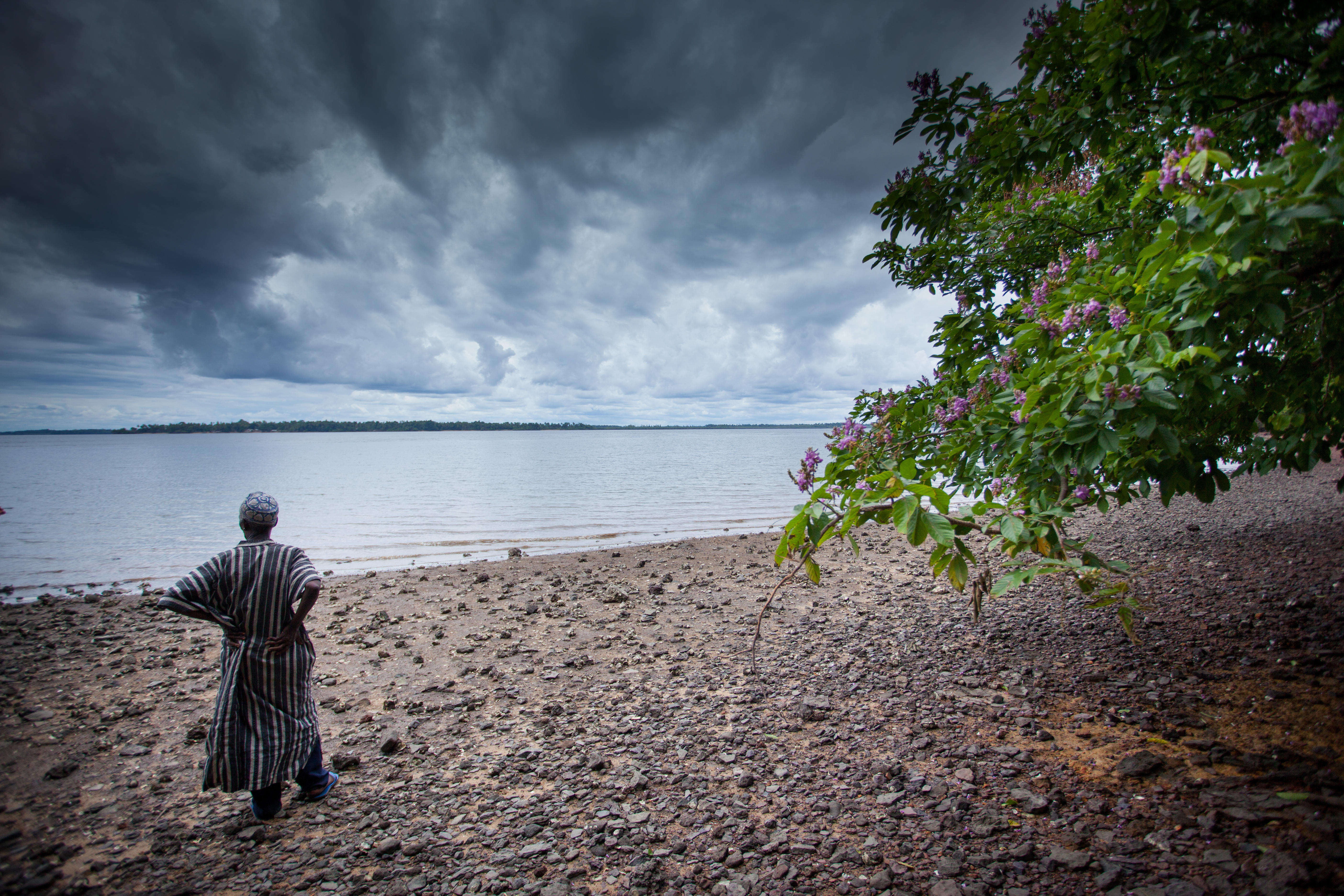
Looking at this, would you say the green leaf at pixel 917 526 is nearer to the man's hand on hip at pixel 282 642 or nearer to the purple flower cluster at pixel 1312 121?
the purple flower cluster at pixel 1312 121

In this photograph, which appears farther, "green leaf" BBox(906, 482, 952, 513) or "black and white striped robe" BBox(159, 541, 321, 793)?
"black and white striped robe" BBox(159, 541, 321, 793)

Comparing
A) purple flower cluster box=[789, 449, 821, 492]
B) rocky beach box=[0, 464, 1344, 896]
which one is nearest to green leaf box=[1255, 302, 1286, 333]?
purple flower cluster box=[789, 449, 821, 492]

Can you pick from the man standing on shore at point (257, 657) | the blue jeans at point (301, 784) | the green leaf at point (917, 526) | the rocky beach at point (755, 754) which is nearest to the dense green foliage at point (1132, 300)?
the green leaf at point (917, 526)

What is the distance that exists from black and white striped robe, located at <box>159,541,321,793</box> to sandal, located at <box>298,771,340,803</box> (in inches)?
9.3

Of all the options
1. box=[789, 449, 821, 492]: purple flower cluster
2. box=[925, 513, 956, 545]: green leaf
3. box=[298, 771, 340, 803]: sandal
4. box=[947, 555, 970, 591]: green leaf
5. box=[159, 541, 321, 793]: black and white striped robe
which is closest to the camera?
box=[925, 513, 956, 545]: green leaf

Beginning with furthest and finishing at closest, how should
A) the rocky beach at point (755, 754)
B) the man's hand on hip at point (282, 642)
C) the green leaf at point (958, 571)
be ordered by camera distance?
the man's hand on hip at point (282, 642), the rocky beach at point (755, 754), the green leaf at point (958, 571)

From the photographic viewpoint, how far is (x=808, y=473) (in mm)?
3354

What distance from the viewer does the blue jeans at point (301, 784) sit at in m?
3.93

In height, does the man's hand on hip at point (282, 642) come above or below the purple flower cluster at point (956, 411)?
below

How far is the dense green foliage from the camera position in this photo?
87.4 inches

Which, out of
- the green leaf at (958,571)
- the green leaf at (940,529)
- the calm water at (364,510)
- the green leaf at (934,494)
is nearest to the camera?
the green leaf at (940,529)

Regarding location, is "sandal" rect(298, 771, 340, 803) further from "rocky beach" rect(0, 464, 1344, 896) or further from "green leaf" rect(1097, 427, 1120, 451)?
"green leaf" rect(1097, 427, 1120, 451)

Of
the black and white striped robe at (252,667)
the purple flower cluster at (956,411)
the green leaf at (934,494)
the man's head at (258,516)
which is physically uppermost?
the purple flower cluster at (956,411)

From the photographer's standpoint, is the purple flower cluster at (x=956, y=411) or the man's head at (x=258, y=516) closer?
the purple flower cluster at (x=956, y=411)
